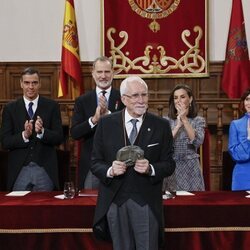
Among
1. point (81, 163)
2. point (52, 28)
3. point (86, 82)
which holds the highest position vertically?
point (52, 28)

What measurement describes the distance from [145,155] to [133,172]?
0.37 feet

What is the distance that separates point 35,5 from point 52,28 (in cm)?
38

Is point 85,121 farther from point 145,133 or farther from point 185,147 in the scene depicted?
point 145,133

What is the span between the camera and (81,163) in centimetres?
414

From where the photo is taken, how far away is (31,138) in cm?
432

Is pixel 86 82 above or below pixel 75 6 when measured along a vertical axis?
below

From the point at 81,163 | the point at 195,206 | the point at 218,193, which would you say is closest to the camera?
the point at 195,206

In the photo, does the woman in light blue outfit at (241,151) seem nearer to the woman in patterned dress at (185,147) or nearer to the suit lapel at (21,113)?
the woman in patterned dress at (185,147)


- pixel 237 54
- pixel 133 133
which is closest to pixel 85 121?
pixel 133 133

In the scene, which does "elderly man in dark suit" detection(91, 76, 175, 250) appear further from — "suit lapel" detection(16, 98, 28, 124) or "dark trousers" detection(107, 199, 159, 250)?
"suit lapel" detection(16, 98, 28, 124)

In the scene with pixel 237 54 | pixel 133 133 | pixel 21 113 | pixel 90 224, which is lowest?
pixel 90 224

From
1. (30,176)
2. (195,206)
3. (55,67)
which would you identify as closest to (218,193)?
(195,206)

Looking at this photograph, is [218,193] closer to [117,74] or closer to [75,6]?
[117,74]

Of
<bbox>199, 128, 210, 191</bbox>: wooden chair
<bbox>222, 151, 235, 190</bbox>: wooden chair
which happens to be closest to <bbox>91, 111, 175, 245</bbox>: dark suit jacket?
<bbox>199, 128, 210, 191</bbox>: wooden chair
